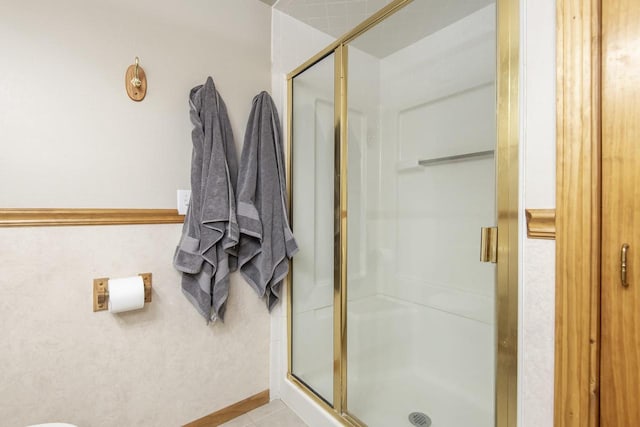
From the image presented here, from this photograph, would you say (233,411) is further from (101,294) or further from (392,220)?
(392,220)

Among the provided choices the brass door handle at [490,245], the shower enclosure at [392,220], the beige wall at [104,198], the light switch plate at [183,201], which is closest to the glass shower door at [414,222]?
the shower enclosure at [392,220]

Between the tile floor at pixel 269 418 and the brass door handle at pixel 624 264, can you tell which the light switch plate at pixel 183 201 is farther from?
the brass door handle at pixel 624 264

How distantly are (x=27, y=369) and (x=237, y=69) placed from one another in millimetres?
1527

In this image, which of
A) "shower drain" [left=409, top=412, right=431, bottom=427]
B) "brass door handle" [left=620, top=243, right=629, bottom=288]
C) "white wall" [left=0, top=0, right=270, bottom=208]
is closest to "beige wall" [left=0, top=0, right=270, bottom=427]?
"white wall" [left=0, top=0, right=270, bottom=208]

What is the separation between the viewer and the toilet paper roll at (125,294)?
3.76 ft

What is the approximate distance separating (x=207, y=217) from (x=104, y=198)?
0.40 m

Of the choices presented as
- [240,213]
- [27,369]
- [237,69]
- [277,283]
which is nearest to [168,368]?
[27,369]

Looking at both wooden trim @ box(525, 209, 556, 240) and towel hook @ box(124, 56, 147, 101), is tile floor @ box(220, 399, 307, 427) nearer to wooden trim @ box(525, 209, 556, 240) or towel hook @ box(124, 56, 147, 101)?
wooden trim @ box(525, 209, 556, 240)

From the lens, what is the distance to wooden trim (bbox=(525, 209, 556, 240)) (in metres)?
0.73

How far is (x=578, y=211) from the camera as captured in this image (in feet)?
2.27

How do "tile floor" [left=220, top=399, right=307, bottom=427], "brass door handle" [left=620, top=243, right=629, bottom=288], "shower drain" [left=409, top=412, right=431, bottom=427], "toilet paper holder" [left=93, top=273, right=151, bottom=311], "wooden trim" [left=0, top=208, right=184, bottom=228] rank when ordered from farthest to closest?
"tile floor" [left=220, top=399, right=307, bottom=427], "shower drain" [left=409, top=412, right=431, bottom=427], "toilet paper holder" [left=93, top=273, right=151, bottom=311], "wooden trim" [left=0, top=208, right=184, bottom=228], "brass door handle" [left=620, top=243, right=629, bottom=288]

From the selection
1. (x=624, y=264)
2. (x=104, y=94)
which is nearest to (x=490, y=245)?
(x=624, y=264)

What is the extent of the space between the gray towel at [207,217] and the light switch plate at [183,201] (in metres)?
0.06

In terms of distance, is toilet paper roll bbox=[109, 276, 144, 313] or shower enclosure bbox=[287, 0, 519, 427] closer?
toilet paper roll bbox=[109, 276, 144, 313]
